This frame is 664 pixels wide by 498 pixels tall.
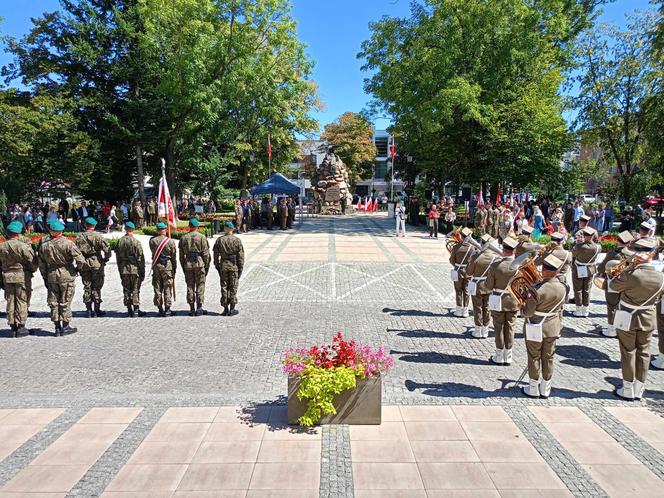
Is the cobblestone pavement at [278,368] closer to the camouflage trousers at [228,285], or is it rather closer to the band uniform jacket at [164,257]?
the camouflage trousers at [228,285]

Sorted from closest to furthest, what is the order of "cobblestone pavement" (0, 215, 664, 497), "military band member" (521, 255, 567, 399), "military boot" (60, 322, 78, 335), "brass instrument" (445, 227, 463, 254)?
"cobblestone pavement" (0, 215, 664, 497)
"military band member" (521, 255, 567, 399)
"military boot" (60, 322, 78, 335)
"brass instrument" (445, 227, 463, 254)

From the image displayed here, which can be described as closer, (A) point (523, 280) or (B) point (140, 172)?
(A) point (523, 280)

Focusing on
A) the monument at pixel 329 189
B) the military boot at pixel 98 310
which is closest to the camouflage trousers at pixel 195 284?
the military boot at pixel 98 310


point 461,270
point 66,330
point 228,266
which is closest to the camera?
point 66,330

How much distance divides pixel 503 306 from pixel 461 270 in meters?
2.92

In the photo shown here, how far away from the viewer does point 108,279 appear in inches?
577

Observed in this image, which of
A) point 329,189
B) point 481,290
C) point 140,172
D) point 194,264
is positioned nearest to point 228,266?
point 194,264

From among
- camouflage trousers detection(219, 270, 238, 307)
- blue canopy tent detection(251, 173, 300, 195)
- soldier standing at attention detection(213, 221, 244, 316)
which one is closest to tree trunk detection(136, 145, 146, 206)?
blue canopy tent detection(251, 173, 300, 195)

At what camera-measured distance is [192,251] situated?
1069 cm

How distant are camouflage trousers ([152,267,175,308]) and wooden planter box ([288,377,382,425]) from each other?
19.3ft

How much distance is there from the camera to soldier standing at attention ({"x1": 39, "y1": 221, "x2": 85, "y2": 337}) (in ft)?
30.3

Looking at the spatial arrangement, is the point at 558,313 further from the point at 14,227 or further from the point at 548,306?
the point at 14,227

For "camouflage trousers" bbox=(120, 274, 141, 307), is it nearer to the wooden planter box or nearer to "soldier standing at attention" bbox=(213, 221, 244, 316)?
"soldier standing at attention" bbox=(213, 221, 244, 316)

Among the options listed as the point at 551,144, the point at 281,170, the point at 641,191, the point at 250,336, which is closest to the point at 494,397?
the point at 250,336
